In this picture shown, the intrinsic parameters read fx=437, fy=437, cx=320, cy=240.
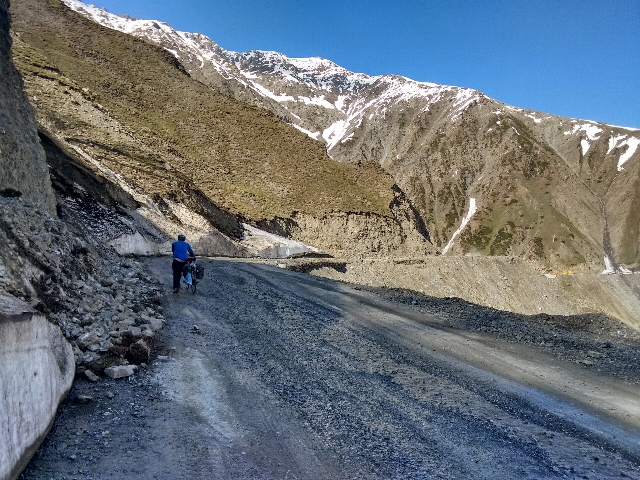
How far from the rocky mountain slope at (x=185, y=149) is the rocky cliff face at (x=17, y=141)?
445 inches

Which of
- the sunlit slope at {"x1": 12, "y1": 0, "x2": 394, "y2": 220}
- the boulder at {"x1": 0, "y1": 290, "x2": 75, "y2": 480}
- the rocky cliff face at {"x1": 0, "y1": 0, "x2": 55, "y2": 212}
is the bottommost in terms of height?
the boulder at {"x1": 0, "y1": 290, "x2": 75, "y2": 480}

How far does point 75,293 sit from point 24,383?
4.51m

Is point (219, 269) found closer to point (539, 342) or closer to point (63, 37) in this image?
point (539, 342)

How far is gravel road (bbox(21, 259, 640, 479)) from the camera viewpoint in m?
4.62

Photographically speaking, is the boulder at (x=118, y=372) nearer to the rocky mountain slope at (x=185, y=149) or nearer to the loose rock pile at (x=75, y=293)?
the loose rock pile at (x=75, y=293)

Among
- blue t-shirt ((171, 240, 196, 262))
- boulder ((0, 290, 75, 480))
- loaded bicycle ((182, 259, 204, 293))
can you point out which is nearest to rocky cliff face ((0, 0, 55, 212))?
blue t-shirt ((171, 240, 196, 262))

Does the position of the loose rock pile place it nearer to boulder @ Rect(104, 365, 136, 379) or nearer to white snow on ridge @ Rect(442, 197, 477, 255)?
boulder @ Rect(104, 365, 136, 379)

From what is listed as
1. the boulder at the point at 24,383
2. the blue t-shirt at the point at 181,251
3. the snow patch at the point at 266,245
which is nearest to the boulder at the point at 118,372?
the boulder at the point at 24,383

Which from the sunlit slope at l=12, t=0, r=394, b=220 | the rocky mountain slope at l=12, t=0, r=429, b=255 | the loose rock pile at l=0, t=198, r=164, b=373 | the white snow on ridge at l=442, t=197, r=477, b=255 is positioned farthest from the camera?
the white snow on ridge at l=442, t=197, r=477, b=255

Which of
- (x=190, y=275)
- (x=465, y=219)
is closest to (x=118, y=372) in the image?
(x=190, y=275)

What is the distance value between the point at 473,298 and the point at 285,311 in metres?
35.1

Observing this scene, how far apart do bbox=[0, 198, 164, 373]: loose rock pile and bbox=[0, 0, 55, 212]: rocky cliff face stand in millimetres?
2353

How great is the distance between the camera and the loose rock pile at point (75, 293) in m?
6.47

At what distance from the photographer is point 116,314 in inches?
330
